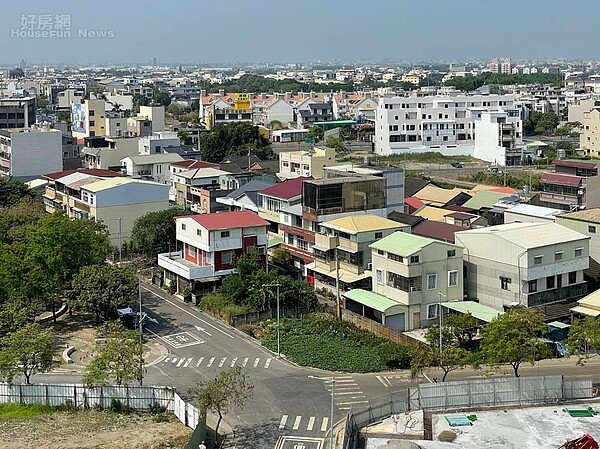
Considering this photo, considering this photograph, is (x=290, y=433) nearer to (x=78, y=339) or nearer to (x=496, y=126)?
(x=78, y=339)

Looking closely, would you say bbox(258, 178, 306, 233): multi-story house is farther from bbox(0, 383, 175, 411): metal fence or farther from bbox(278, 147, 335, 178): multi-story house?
bbox(0, 383, 175, 411): metal fence

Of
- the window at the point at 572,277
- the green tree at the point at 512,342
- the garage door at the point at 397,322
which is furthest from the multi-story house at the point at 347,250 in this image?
A: the green tree at the point at 512,342

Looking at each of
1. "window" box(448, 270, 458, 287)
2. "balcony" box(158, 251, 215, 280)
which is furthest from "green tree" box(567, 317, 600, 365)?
"balcony" box(158, 251, 215, 280)

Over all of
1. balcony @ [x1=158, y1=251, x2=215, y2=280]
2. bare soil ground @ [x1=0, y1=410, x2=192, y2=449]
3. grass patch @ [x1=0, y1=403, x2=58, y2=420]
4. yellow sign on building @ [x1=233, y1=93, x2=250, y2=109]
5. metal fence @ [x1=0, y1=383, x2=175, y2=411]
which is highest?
yellow sign on building @ [x1=233, y1=93, x2=250, y2=109]

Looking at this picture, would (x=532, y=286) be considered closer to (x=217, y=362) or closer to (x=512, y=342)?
(x=512, y=342)

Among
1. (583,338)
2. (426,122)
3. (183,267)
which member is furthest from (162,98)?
(583,338)
